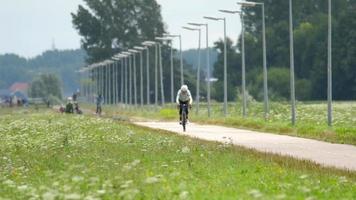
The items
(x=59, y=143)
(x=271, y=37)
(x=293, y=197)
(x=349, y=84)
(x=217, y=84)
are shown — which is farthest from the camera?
(x=217, y=84)

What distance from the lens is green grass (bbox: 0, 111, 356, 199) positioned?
13227 mm

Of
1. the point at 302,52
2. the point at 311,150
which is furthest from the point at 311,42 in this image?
the point at 311,150

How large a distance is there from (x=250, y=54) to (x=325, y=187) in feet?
415

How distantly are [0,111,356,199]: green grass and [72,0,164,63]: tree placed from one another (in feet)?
409

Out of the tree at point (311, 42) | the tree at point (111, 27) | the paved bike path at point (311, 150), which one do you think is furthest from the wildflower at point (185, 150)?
the tree at point (111, 27)

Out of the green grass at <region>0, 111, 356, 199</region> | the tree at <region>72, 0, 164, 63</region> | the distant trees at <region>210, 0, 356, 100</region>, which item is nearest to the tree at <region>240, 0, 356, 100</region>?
the distant trees at <region>210, 0, 356, 100</region>

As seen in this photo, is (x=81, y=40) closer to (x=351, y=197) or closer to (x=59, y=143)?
(x=59, y=143)

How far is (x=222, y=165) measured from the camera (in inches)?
784

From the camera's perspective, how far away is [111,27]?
15512 cm

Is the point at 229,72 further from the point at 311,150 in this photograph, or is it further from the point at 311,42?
the point at 311,150

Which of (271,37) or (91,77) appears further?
(91,77)

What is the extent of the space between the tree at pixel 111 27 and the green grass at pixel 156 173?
125 metres

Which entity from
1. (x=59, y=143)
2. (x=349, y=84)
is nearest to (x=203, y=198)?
(x=59, y=143)

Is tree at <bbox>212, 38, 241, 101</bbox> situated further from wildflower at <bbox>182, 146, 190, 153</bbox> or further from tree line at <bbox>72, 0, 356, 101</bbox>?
wildflower at <bbox>182, 146, 190, 153</bbox>
